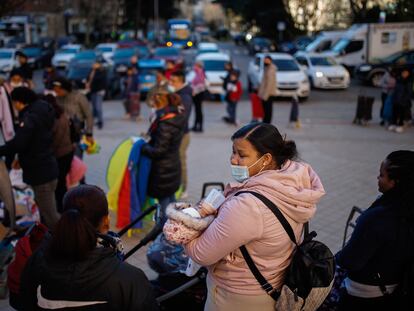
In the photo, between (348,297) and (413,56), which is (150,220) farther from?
(413,56)

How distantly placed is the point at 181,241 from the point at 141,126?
35.2ft

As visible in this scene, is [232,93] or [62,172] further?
[232,93]

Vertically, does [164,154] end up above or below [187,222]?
below

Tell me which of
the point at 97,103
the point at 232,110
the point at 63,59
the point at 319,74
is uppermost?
the point at 63,59

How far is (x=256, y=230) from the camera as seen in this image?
2.23 meters

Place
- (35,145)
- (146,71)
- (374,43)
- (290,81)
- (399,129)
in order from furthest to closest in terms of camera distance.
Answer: (374,43) → (146,71) → (290,81) → (399,129) → (35,145)

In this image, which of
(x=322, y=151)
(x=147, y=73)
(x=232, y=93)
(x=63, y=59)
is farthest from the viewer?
(x=63, y=59)

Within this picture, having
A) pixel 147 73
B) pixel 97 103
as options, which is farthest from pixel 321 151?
pixel 147 73

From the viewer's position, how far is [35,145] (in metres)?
4.93

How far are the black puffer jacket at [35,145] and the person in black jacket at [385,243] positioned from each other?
3233 mm

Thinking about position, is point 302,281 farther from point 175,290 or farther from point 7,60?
point 7,60

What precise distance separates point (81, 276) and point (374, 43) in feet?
83.1

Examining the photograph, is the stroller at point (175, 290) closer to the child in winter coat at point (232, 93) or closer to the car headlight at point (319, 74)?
the child in winter coat at point (232, 93)

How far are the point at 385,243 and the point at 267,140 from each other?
0.93 meters
